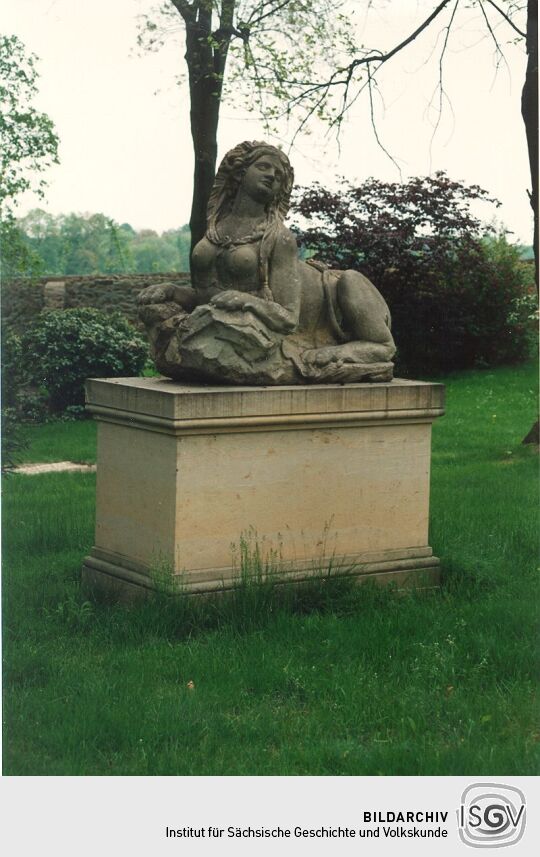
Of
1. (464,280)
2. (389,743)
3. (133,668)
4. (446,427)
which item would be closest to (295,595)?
(133,668)

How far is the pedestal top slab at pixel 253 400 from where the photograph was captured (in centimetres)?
614

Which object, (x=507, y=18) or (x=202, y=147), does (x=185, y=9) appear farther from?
(x=507, y=18)

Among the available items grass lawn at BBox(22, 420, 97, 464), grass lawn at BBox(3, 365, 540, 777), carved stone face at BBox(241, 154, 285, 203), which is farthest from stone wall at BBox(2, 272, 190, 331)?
carved stone face at BBox(241, 154, 285, 203)

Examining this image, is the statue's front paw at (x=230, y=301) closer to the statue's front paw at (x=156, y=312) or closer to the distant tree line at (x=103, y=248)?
the statue's front paw at (x=156, y=312)

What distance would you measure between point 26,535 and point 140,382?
2070 millimetres

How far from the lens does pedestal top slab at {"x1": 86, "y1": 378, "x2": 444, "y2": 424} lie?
614 cm

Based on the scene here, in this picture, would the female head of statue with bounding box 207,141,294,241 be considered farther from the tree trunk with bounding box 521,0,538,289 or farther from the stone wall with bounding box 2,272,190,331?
the stone wall with bounding box 2,272,190,331

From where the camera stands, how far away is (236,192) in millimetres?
6855

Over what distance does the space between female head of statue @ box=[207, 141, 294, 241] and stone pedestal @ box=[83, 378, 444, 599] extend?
42.1 inches

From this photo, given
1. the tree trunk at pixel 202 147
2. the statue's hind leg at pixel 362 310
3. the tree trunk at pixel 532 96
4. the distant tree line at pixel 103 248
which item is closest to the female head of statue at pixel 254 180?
the statue's hind leg at pixel 362 310

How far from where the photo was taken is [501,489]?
32.3 ft

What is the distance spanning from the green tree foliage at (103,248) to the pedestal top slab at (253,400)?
1862 centimetres

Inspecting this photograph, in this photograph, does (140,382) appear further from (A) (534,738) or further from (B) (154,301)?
(A) (534,738)
